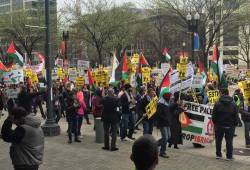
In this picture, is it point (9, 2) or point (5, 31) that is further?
point (9, 2)

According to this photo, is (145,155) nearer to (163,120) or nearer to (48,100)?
(163,120)

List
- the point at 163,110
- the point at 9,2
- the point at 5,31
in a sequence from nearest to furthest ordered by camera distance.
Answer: the point at 163,110 < the point at 5,31 < the point at 9,2

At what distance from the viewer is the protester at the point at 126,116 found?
41.3 feet

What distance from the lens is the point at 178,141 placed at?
11.8 m

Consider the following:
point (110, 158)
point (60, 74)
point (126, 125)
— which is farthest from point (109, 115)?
point (60, 74)

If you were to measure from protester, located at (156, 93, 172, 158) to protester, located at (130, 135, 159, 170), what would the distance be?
23.7 feet

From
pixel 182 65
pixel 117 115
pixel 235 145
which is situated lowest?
pixel 235 145

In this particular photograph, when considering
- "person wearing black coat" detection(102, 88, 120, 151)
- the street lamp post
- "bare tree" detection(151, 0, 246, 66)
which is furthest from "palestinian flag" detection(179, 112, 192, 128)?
"bare tree" detection(151, 0, 246, 66)

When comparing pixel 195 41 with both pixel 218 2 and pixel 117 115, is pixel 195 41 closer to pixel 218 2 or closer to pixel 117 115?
pixel 218 2

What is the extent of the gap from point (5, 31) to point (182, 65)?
38.5m

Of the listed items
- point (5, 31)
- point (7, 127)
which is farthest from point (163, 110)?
point (5, 31)

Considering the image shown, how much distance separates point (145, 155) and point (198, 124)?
343 inches

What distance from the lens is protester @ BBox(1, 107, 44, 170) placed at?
536 cm

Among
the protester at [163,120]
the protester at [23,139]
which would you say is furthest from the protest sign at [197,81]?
the protester at [23,139]
